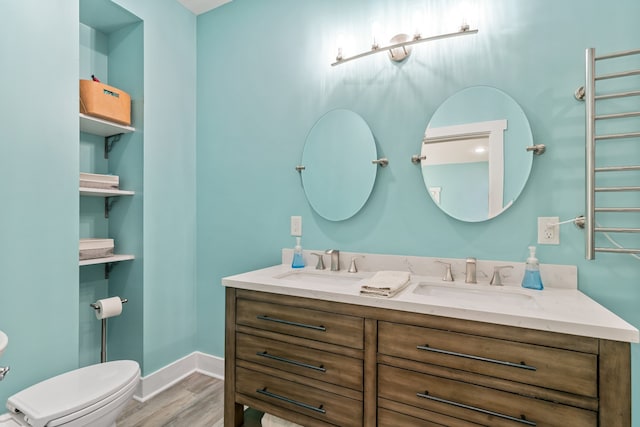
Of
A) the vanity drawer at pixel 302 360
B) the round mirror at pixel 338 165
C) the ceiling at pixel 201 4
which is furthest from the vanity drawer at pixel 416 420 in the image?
the ceiling at pixel 201 4

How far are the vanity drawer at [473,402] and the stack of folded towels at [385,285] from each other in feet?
0.93

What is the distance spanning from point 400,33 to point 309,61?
1.93 feet

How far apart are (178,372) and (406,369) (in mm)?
1837

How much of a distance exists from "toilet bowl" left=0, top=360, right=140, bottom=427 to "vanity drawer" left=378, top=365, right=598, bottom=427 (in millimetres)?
1178

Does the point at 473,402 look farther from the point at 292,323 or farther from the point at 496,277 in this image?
the point at 292,323

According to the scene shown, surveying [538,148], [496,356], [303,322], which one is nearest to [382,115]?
[538,148]

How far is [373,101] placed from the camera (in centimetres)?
182

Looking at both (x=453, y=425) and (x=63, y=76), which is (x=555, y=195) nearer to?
(x=453, y=425)

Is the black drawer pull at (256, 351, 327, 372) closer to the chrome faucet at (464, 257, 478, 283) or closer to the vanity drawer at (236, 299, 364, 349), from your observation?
the vanity drawer at (236, 299, 364, 349)

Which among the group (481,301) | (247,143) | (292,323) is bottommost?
(292,323)

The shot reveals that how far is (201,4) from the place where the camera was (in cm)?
234

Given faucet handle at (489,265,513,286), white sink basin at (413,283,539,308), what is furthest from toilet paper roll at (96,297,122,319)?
faucet handle at (489,265,513,286)

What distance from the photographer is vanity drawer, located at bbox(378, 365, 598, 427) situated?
0.97 meters

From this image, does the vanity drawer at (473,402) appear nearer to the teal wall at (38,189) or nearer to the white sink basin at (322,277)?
the white sink basin at (322,277)
